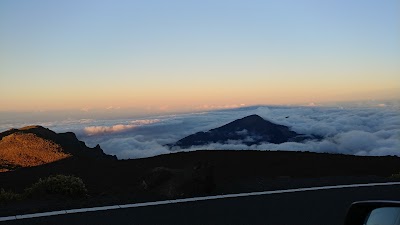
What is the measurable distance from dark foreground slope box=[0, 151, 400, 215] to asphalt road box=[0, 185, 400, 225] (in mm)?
1253

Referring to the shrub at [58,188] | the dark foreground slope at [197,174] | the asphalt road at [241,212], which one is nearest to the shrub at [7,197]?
the shrub at [58,188]

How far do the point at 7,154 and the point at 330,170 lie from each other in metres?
28.8

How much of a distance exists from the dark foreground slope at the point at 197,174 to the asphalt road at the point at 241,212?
1.25 meters

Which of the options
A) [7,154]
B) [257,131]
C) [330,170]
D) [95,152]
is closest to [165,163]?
[330,170]

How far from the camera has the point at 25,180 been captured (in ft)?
61.5

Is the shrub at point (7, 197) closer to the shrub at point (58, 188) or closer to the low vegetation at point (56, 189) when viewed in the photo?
the low vegetation at point (56, 189)

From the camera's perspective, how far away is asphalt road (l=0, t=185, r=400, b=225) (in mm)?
8930

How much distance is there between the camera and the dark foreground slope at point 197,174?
12.1 metres

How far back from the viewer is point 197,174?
501 inches

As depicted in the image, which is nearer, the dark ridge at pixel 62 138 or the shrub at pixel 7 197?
the shrub at pixel 7 197

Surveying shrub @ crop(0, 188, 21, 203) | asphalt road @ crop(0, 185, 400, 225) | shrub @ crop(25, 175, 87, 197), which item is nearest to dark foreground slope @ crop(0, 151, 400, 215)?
shrub @ crop(25, 175, 87, 197)

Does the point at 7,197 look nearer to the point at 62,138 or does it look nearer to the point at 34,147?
the point at 34,147

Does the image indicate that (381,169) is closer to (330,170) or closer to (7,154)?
(330,170)

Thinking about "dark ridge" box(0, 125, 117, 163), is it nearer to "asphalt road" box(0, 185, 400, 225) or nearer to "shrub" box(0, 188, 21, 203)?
"shrub" box(0, 188, 21, 203)
